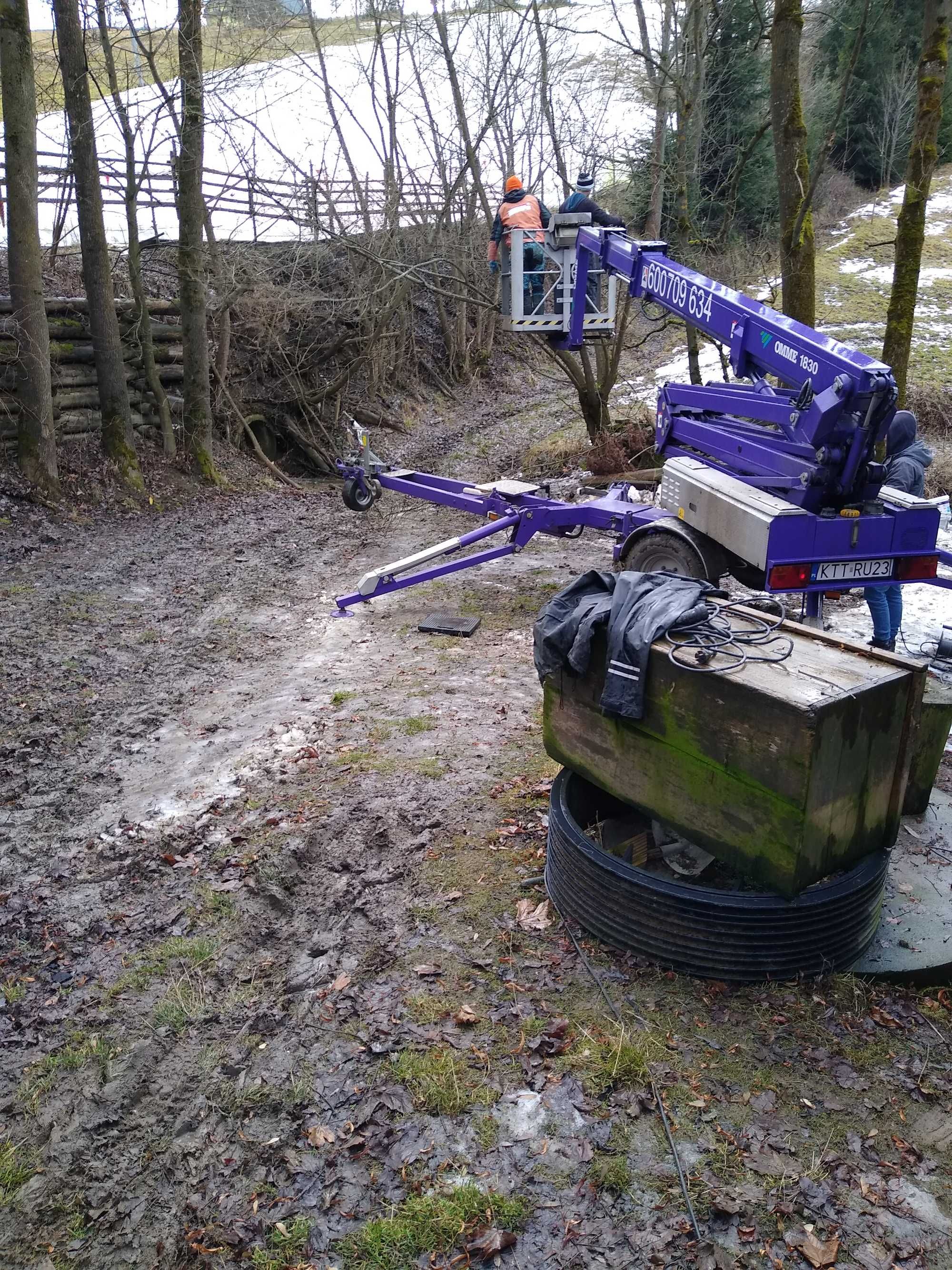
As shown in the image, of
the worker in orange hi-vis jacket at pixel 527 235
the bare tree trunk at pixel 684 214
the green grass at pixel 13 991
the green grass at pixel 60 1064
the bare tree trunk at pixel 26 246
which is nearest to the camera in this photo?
the green grass at pixel 60 1064

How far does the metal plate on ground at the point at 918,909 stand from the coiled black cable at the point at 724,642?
4.62 feet

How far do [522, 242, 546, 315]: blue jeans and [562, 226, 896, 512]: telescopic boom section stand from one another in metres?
0.99

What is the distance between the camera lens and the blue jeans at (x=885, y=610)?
7043mm

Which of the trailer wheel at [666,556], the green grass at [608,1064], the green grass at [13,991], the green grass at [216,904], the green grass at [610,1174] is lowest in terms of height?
the green grass at [13,991]

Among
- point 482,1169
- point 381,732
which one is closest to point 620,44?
point 381,732

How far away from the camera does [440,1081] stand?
356 cm

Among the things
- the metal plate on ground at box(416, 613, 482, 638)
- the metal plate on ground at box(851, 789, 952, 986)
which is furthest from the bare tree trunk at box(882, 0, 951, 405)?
the metal plate on ground at box(851, 789, 952, 986)

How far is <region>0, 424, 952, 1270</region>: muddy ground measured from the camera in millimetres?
3078

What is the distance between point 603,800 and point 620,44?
406 inches

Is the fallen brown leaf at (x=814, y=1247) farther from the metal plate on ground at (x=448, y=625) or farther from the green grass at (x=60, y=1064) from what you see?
the metal plate on ground at (x=448, y=625)

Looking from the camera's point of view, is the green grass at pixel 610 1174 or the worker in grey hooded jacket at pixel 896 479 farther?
the worker in grey hooded jacket at pixel 896 479

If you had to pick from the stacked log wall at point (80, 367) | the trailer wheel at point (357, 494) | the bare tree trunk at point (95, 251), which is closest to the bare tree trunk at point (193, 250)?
the stacked log wall at point (80, 367)

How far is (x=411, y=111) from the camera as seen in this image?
20531 mm

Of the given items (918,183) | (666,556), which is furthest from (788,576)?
(918,183)
